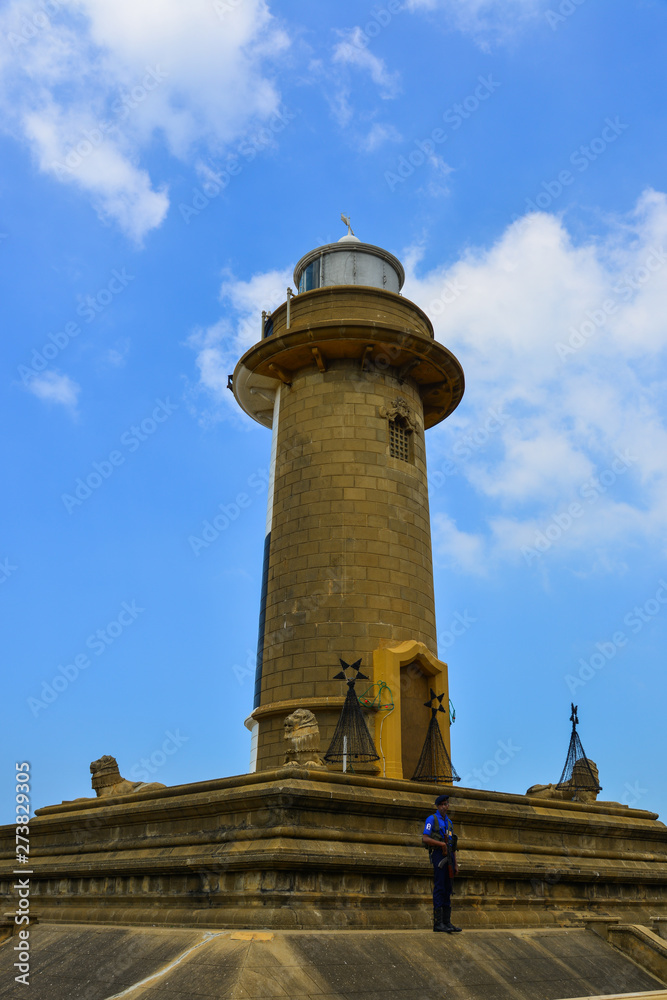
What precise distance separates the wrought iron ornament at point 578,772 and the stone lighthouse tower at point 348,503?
2.76m

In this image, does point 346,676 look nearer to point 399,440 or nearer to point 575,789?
point 575,789

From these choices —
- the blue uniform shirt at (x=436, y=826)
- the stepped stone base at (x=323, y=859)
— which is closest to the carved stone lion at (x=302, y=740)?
the stepped stone base at (x=323, y=859)

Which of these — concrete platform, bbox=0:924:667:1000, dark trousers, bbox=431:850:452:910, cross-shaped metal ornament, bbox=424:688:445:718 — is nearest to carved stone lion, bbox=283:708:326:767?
dark trousers, bbox=431:850:452:910

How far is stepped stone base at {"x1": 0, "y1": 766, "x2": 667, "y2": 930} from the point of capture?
939 cm

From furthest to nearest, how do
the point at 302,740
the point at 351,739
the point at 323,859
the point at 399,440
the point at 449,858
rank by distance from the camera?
the point at 399,440 → the point at 351,739 → the point at 302,740 → the point at 449,858 → the point at 323,859

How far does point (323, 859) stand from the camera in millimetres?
9328

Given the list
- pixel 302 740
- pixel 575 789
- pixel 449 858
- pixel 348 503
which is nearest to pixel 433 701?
pixel 575 789

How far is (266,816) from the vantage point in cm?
975

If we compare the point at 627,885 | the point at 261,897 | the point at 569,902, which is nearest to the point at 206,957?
the point at 261,897

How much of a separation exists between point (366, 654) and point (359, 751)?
85.8 inches

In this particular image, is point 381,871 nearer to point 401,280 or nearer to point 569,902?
point 569,902

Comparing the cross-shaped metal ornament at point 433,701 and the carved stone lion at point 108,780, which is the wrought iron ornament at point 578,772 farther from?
the carved stone lion at point 108,780

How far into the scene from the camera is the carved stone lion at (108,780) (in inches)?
564

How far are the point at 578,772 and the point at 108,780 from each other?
8.86m
